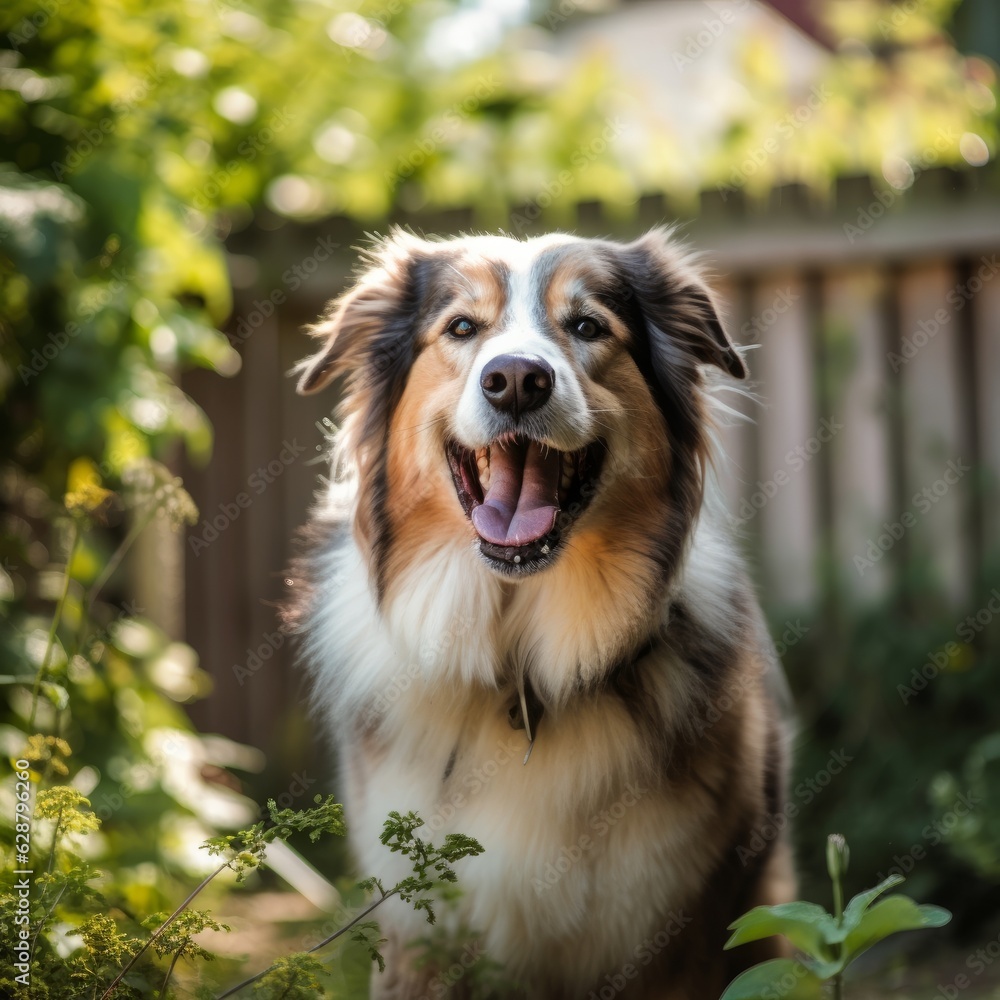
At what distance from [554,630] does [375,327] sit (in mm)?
1063

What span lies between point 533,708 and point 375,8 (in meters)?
4.31

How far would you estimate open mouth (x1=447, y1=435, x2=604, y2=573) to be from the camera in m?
2.82

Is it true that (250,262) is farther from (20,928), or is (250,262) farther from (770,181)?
(20,928)

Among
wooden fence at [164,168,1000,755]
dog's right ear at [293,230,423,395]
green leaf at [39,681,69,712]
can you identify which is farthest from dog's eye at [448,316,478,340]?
wooden fence at [164,168,1000,755]

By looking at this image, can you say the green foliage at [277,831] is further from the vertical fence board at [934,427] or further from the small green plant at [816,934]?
the vertical fence board at [934,427]

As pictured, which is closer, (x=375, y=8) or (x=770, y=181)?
(x=770, y=181)

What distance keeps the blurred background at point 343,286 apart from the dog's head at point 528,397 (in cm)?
49

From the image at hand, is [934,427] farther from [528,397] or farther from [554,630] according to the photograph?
[528,397]

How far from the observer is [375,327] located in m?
3.34

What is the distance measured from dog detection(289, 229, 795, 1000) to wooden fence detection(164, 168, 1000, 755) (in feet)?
6.34

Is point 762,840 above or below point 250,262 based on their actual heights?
below

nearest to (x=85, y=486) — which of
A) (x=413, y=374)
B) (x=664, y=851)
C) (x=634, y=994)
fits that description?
(x=413, y=374)

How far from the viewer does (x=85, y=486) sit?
270cm

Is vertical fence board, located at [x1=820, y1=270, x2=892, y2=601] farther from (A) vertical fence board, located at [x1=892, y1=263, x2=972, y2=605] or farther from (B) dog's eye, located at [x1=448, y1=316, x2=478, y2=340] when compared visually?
(B) dog's eye, located at [x1=448, y1=316, x2=478, y2=340]
